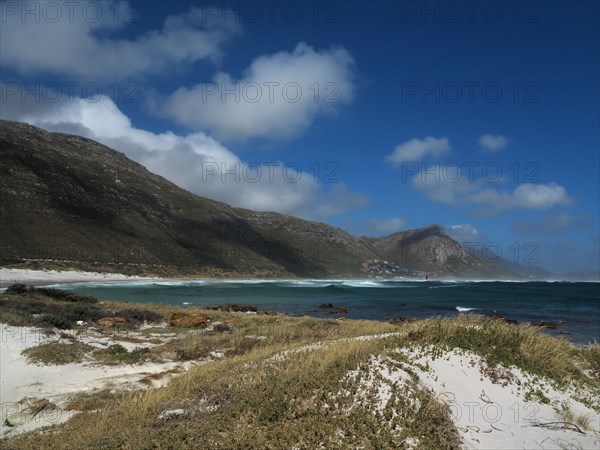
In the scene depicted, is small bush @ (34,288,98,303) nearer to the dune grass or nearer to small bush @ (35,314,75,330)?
small bush @ (35,314,75,330)

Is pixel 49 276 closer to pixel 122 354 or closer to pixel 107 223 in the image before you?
pixel 107 223

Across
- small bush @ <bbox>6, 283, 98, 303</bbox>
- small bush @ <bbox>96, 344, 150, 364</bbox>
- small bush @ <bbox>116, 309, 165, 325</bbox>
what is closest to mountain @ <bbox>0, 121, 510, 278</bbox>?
small bush @ <bbox>6, 283, 98, 303</bbox>

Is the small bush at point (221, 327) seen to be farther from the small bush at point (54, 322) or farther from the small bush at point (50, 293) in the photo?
the small bush at point (50, 293)

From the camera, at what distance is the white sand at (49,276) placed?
61125 millimetres

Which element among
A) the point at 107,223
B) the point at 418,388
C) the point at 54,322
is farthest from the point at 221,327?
the point at 107,223

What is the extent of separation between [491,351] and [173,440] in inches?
332

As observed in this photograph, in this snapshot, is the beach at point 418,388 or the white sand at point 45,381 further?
the white sand at point 45,381

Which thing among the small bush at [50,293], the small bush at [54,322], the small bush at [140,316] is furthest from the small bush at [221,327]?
the small bush at [50,293]


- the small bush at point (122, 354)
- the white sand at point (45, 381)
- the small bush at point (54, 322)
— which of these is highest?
the small bush at point (54, 322)

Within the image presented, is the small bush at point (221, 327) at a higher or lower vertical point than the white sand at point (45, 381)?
higher

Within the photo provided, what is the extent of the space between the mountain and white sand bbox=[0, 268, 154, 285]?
2.72 metres

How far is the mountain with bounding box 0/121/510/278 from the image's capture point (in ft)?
276

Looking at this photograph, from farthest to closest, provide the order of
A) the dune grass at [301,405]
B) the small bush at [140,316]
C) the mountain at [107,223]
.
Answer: the mountain at [107,223]
the small bush at [140,316]
the dune grass at [301,405]

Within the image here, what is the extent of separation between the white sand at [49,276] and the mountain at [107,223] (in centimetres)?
272
